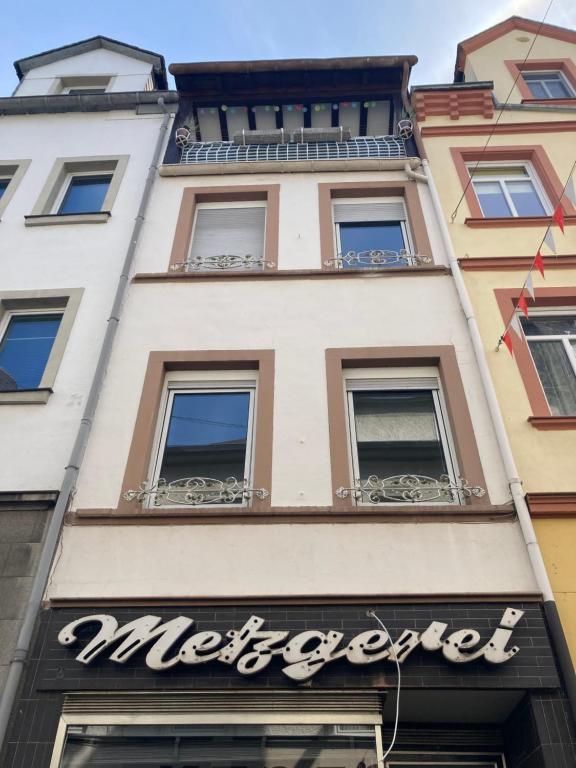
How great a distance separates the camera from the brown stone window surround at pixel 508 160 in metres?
10.1

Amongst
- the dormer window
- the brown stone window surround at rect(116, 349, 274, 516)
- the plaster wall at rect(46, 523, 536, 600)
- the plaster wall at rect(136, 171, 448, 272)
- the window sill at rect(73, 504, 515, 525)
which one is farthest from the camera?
the dormer window

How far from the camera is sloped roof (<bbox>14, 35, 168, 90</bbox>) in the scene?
14727mm

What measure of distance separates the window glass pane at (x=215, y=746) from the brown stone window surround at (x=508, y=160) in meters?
7.71

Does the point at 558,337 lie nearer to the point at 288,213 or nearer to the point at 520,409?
the point at 520,409

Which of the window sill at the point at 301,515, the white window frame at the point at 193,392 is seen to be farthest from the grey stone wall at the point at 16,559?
the white window frame at the point at 193,392

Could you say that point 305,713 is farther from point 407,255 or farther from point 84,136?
point 84,136

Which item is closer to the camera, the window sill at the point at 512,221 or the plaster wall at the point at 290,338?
the plaster wall at the point at 290,338

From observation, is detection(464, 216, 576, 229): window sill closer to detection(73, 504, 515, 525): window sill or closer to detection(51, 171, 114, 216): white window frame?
detection(73, 504, 515, 525): window sill

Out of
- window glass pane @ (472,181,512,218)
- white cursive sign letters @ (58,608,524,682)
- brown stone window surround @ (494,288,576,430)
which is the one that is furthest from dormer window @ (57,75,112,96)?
white cursive sign letters @ (58,608,524,682)

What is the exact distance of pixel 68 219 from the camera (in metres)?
10.4

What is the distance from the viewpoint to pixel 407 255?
9727 mm

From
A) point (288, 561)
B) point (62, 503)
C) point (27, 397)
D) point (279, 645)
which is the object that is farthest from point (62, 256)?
point (279, 645)

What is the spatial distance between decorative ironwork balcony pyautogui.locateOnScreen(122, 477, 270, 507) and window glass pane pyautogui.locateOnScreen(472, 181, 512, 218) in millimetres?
6672

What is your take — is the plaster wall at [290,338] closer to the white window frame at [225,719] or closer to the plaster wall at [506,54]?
the white window frame at [225,719]
